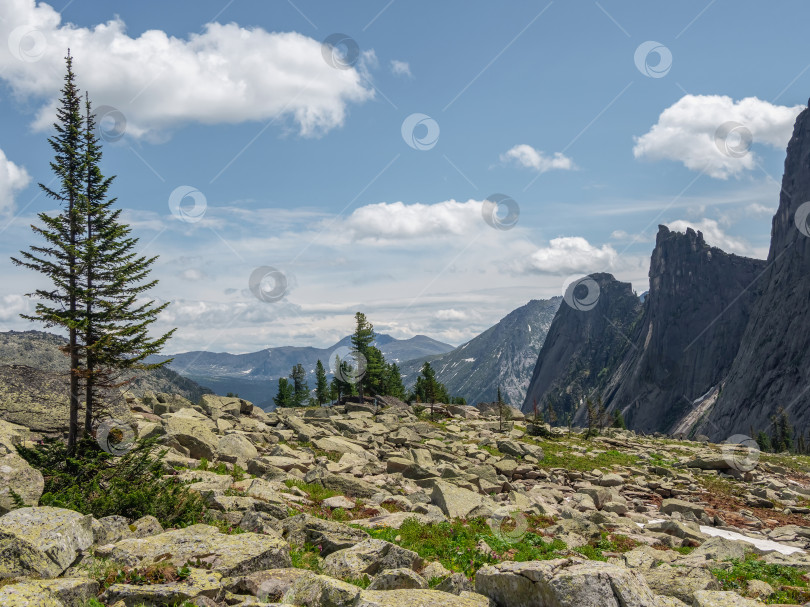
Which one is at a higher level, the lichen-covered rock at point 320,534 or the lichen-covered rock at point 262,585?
the lichen-covered rock at point 262,585

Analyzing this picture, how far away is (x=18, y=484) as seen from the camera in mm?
14227

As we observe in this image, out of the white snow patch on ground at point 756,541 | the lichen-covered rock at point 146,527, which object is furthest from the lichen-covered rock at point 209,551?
the white snow patch on ground at point 756,541

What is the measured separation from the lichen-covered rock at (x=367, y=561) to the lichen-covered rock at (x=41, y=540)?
17.5 ft

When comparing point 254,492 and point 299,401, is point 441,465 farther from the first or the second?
point 299,401

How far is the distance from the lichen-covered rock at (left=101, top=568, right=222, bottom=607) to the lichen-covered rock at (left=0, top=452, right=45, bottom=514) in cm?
639

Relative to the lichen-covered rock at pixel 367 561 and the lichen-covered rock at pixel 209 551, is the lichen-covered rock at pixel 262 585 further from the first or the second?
the lichen-covered rock at pixel 367 561

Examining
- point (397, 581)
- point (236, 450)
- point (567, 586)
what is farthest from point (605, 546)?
point (236, 450)

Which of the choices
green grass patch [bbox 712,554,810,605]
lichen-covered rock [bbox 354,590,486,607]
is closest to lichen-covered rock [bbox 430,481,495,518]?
green grass patch [bbox 712,554,810,605]

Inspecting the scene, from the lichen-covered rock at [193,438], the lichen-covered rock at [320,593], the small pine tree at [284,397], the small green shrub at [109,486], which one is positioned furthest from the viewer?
the small pine tree at [284,397]

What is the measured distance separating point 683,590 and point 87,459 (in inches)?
747

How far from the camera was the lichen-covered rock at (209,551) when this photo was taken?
1080 cm

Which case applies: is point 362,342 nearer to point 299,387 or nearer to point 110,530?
point 299,387

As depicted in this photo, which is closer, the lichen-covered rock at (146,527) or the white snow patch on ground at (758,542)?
the lichen-covered rock at (146,527)

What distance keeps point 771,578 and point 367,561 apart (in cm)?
1233
